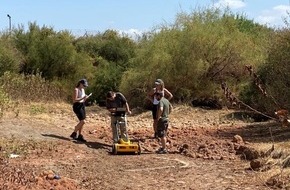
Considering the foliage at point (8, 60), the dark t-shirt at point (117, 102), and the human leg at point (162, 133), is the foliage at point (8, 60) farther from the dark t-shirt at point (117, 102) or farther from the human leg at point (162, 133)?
the human leg at point (162, 133)

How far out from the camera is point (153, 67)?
23219 mm

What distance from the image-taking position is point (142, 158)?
36.6ft

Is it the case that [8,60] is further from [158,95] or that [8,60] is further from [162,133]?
[162,133]

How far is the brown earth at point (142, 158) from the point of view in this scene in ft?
27.3

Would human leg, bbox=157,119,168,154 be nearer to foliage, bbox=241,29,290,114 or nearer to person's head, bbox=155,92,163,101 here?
person's head, bbox=155,92,163,101

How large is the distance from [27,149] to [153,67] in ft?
40.0

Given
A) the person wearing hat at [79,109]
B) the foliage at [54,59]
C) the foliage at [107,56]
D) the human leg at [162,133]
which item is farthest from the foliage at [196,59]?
the human leg at [162,133]

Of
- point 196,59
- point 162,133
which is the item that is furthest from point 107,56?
point 162,133

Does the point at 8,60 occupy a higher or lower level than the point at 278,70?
higher

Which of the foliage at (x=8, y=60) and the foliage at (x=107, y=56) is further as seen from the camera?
the foliage at (x=8, y=60)

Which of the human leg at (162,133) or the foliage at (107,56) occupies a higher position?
the foliage at (107,56)

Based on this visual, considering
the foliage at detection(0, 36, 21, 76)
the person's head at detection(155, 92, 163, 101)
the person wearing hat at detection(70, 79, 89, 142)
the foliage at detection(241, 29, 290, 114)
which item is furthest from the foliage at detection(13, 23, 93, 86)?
the person's head at detection(155, 92, 163, 101)

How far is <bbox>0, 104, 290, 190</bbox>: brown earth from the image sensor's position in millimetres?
8336

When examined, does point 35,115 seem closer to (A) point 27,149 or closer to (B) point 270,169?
(A) point 27,149
